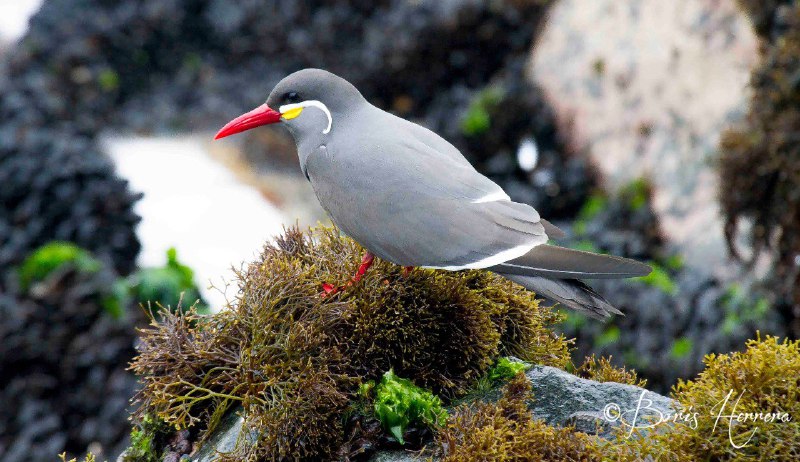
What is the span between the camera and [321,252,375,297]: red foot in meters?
3.54

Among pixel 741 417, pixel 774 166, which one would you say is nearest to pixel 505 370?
pixel 741 417

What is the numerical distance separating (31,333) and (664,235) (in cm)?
563

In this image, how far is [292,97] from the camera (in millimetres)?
3785

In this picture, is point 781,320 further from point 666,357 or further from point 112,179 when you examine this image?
point 112,179

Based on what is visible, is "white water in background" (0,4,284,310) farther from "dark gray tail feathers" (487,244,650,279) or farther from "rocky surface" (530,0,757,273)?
"dark gray tail feathers" (487,244,650,279)

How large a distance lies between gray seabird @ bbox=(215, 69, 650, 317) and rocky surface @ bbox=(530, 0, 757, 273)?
4246 millimetres

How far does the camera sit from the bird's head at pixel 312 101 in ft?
12.3

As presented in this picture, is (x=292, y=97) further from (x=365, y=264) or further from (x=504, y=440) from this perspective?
(x=504, y=440)

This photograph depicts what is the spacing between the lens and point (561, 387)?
344 centimetres

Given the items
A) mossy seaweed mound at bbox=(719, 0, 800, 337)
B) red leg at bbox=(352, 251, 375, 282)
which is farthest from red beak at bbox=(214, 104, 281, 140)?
mossy seaweed mound at bbox=(719, 0, 800, 337)

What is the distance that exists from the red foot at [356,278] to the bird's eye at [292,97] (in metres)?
0.80

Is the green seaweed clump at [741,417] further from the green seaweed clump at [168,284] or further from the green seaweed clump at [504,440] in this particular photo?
the green seaweed clump at [168,284]

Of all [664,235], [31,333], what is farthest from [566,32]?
[31,333]

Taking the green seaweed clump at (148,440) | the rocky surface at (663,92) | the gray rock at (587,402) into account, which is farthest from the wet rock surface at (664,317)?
the green seaweed clump at (148,440)
